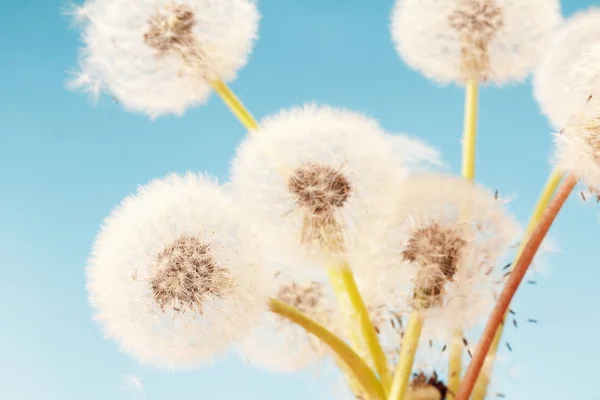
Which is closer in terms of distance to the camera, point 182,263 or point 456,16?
point 182,263

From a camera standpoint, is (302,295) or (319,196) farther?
(302,295)

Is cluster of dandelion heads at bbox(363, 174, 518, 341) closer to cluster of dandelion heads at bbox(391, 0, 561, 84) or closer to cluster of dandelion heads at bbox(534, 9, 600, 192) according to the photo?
cluster of dandelion heads at bbox(534, 9, 600, 192)

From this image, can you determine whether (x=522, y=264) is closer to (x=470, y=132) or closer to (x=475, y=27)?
(x=470, y=132)

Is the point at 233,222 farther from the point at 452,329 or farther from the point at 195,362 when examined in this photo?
the point at 452,329

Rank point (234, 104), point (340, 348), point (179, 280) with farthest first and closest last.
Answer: point (234, 104) → point (340, 348) → point (179, 280)

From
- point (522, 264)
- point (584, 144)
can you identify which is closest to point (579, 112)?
point (584, 144)

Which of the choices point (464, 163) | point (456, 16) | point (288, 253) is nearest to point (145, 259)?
point (288, 253)

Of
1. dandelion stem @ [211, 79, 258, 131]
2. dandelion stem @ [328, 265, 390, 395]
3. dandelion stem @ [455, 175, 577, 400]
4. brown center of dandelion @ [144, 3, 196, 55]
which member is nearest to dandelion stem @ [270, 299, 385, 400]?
dandelion stem @ [328, 265, 390, 395]
